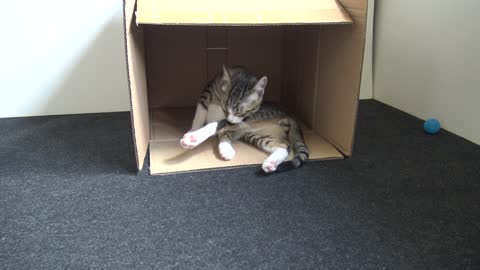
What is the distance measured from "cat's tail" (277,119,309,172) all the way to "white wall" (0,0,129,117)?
0.93 meters

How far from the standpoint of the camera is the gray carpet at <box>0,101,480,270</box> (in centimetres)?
79

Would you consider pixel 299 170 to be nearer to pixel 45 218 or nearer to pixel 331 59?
pixel 331 59

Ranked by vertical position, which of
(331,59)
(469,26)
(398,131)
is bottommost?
(398,131)

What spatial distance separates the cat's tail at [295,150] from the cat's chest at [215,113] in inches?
11.1

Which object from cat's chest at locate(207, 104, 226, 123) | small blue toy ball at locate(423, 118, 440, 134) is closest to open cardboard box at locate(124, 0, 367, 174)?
cat's chest at locate(207, 104, 226, 123)

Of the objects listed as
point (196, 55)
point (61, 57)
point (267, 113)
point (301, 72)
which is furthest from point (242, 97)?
point (61, 57)

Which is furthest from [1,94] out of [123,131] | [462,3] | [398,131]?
[462,3]

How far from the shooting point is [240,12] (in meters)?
1.17

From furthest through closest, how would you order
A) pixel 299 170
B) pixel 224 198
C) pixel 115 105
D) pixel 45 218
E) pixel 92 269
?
1. pixel 115 105
2. pixel 299 170
3. pixel 224 198
4. pixel 45 218
5. pixel 92 269

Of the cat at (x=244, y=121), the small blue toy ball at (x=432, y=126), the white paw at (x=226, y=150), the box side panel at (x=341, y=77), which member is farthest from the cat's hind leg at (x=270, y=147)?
the small blue toy ball at (x=432, y=126)

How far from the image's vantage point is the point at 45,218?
3.00 ft

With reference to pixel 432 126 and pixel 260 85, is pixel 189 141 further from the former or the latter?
pixel 432 126

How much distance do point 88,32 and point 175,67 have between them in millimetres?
451

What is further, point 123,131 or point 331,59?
point 123,131
